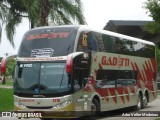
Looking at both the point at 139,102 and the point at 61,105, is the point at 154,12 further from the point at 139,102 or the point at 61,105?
the point at 61,105

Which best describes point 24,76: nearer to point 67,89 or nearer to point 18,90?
point 18,90

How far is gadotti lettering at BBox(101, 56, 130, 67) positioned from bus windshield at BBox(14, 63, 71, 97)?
274 centimetres

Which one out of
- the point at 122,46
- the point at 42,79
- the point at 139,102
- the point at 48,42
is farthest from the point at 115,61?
the point at 42,79

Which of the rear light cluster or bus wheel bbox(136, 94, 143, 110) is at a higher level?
the rear light cluster

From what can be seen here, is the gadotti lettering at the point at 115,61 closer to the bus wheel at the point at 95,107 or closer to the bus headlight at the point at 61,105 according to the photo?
the bus wheel at the point at 95,107

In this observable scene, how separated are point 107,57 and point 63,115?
3.90 meters

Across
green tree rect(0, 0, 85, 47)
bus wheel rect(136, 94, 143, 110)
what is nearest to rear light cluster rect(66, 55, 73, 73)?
bus wheel rect(136, 94, 143, 110)

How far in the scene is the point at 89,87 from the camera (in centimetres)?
1612

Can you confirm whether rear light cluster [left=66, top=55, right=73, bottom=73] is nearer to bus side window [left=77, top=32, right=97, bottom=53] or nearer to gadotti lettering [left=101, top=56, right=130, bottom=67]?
bus side window [left=77, top=32, right=97, bottom=53]

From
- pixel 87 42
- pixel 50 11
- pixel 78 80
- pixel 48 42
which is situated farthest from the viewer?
pixel 50 11

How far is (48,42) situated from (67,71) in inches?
75.6

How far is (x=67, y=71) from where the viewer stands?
14398 millimetres

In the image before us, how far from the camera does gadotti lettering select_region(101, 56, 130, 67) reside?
17.6 meters

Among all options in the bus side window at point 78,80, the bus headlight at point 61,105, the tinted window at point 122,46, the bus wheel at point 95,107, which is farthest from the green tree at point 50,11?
the bus headlight at point 61,105
